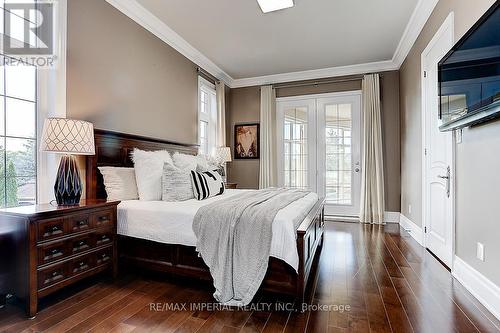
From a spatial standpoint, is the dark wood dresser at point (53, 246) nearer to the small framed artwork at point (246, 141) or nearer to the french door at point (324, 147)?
the small framed artwork at point (246, 141)

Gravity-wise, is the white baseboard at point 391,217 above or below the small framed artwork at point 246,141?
below

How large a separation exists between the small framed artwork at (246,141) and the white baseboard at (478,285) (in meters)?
3.83

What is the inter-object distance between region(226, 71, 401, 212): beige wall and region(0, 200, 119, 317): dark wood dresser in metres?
3.66

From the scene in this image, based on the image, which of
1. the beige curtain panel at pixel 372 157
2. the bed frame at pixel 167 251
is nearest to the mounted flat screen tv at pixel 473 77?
the bed frame at pixel 167 251

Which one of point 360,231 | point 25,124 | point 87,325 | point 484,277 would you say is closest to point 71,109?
point 25,124

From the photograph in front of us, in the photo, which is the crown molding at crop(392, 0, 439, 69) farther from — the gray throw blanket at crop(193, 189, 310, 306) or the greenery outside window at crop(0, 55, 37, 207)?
the greenery outside window at crop(0, 55, 37, 207)

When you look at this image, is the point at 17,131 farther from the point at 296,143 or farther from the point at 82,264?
the point at 296,143

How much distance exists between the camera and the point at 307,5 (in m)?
3.08

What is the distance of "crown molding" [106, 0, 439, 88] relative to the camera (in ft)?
10.1

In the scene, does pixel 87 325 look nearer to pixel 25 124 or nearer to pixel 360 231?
pixel 25 124

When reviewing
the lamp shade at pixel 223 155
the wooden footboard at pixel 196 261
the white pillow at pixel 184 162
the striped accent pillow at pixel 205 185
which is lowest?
the wooden footboard at pixel 196 261

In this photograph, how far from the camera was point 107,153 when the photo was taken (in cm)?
274

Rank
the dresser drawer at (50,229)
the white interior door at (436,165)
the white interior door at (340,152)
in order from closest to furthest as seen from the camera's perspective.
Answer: the dresser drawer at (50,229) → the white interior door at (436,165) → the white interior door at (340,152)

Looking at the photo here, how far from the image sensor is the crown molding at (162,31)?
9.87 feet
